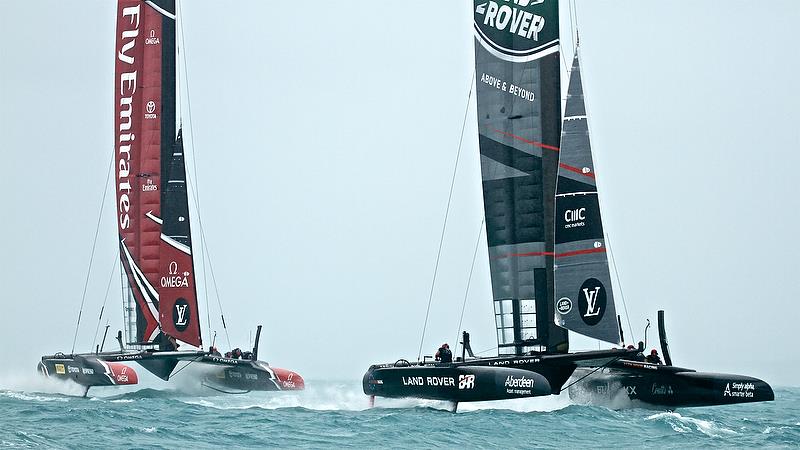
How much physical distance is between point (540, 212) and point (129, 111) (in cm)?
1394

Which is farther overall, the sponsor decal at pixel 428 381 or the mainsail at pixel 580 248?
the sponsor decal at pixel 428 381

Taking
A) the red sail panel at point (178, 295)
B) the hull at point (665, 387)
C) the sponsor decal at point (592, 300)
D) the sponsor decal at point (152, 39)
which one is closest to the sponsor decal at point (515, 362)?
the sponsor decal at point (592, 300)

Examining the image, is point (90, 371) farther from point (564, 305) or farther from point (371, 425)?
point (564, 305)

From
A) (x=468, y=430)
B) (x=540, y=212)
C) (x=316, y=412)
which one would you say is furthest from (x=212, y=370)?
(x=468, y=430)

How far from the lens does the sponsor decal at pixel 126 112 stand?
39.3m

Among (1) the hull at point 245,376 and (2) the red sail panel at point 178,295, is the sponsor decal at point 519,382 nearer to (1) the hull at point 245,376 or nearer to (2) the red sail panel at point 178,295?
(1) the hull at point 245,376

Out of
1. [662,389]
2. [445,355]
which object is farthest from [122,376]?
[662,389]

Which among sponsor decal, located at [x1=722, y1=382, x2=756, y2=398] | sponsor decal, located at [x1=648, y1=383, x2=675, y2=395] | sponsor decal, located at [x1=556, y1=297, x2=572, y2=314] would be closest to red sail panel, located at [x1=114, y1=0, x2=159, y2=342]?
sponsor decal, located at [x1=556, y1=297, x2=572, y2=314]

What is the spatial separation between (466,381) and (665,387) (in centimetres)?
411

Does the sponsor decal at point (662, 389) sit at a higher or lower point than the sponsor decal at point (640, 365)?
lower

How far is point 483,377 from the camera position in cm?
2811

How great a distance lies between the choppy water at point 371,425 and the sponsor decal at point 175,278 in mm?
5013

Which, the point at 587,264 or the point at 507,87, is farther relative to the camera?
the point at 507,87

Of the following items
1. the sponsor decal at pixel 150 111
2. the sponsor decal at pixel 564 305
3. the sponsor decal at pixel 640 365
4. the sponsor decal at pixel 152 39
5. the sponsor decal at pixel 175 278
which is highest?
the sponsor decal at pixel 152 39
